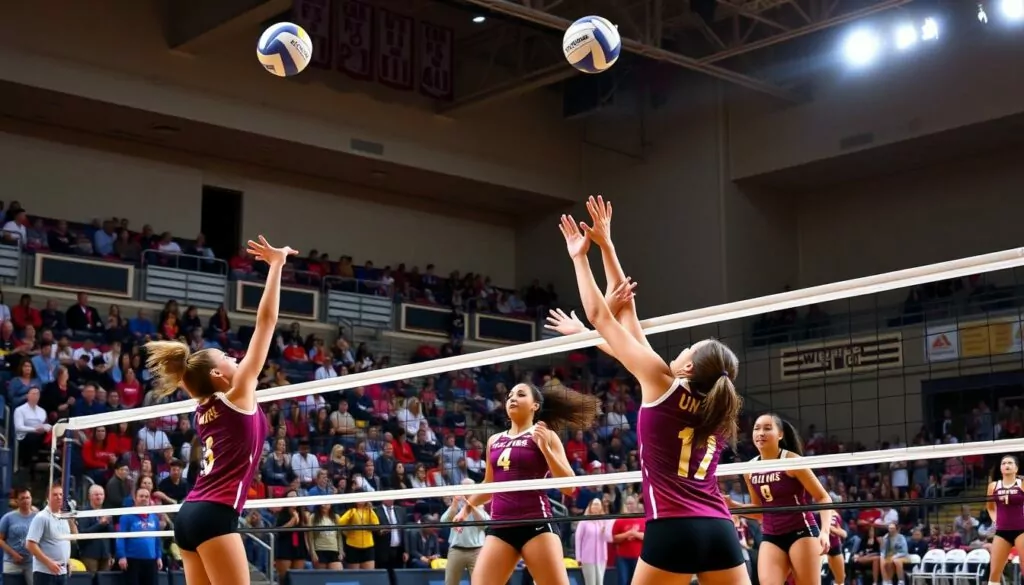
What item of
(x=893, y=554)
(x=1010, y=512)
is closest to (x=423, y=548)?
(x=893, y=554)

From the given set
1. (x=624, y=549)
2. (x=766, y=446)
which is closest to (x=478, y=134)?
(x=624, y=549)

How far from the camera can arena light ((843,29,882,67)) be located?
2492 cm

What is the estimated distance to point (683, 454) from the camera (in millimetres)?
4875

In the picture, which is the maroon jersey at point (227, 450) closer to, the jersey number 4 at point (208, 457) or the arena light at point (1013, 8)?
the jersey number 4 at point (208, 457)

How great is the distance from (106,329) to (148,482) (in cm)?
819

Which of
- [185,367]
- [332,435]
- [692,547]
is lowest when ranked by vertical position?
[692,547]

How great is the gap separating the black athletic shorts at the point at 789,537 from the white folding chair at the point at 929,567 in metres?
9.58

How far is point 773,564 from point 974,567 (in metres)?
10.8

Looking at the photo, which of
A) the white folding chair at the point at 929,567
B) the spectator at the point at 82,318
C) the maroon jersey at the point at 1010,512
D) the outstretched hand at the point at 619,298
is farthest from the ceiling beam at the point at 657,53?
the outstretched hand at the point at 619,298

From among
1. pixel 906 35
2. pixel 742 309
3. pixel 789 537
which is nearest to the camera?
pixel 742 309

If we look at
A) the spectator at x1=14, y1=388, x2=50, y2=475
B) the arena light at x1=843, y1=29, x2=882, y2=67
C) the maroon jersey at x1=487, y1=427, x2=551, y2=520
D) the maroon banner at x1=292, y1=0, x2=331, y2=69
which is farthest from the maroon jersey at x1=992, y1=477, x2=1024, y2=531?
the maroon banner at x1=292, y1=0, x2=331, y2=69

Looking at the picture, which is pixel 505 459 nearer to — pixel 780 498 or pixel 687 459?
pixel 780 498

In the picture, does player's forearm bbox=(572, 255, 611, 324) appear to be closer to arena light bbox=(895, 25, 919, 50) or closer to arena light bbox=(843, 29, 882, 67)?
arena light bbox=(843, 29, 882, 67)

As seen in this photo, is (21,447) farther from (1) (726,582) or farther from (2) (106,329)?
(1) (726,582)
